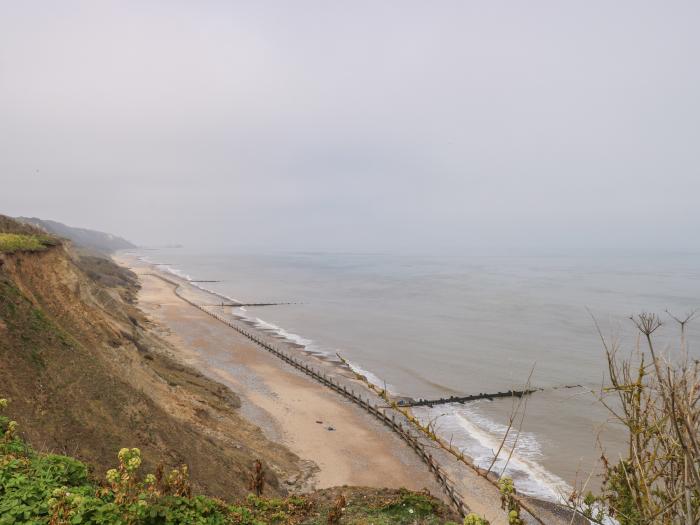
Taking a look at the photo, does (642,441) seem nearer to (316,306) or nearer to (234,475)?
(234,475)

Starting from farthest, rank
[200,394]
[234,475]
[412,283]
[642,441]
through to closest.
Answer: [412,283] < [200,394] < [234,475] < [642,441]

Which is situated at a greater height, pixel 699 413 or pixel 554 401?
pixel 699 413

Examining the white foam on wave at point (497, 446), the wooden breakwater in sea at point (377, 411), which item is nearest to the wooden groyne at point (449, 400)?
the white foam on wave at point (497, 446)

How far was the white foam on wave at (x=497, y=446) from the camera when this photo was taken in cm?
2356

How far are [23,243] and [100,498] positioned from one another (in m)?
20.8

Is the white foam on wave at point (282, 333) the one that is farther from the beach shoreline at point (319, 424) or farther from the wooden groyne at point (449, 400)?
the wooden groyne at point (449, 400)

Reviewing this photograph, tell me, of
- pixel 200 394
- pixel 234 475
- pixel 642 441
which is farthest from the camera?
pixel 200 394

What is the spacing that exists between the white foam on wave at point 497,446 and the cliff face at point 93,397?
10681 millimetres

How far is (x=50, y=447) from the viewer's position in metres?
12.7

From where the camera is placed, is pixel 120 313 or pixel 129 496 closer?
pixel 129 496

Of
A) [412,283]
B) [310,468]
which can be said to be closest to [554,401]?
[310,468]

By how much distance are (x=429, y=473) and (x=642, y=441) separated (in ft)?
71.0

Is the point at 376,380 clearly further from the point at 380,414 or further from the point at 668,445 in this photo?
the point at 668,445

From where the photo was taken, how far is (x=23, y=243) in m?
23.2
